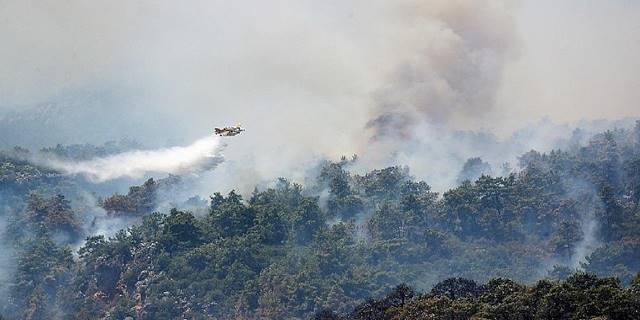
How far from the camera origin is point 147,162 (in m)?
168

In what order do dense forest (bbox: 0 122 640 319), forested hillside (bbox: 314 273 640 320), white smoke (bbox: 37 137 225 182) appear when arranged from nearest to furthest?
forested hillside (bbox: 314 273 640 320) → dense forest (bbox: 0 122 640 319) → white smoke (bbox: 37 137 225 182)

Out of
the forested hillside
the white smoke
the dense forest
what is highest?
the white smoke

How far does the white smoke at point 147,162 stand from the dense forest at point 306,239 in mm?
4485

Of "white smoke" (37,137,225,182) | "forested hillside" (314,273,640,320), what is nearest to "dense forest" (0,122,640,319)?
"white smoke" (37,137,225,182)

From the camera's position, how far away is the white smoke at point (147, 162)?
146 m

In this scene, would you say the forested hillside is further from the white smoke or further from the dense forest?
the white smoke

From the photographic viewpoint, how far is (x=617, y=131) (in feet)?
578

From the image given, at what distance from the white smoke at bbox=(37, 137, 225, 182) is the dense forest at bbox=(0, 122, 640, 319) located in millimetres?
4485

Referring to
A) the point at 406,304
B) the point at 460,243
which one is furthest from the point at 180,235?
the point at 406,304

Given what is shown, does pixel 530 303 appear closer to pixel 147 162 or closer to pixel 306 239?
pixel 306 239

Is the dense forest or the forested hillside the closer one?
the forested hillside

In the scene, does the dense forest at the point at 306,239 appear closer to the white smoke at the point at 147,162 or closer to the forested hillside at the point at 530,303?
the white smoke at the point at 147,162

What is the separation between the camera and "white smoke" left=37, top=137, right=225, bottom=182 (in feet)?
479

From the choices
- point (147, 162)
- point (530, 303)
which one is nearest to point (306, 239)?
point (147, 162)
